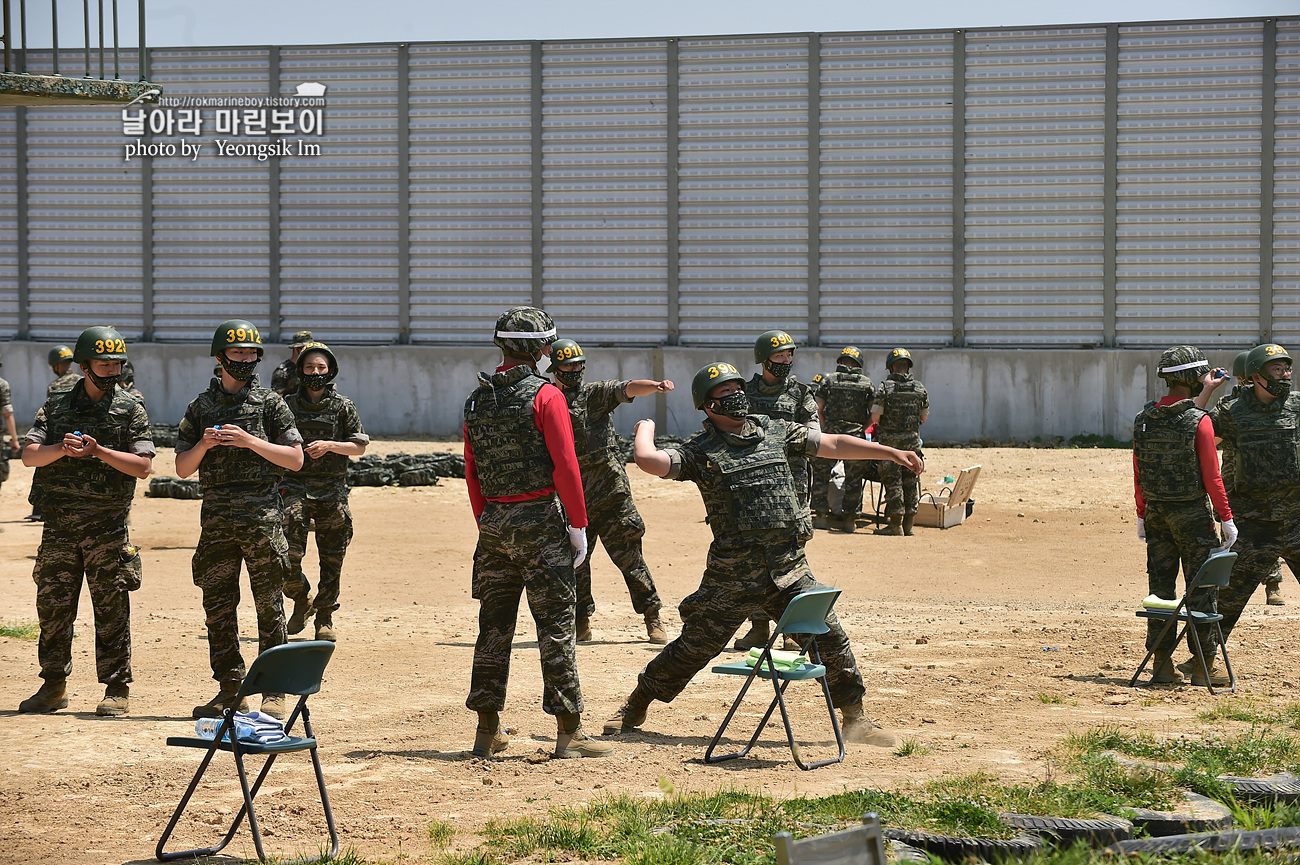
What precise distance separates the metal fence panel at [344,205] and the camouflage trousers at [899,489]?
14397 mm

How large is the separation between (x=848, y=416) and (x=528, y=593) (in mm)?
10668

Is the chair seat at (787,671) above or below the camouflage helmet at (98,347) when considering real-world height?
below

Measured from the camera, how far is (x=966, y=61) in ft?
85.4

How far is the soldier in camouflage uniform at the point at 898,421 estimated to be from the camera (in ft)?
55.3

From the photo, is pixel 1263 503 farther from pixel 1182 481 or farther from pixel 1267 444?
pixel 1182 481

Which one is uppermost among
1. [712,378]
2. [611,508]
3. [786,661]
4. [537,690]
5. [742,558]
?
[712,378]

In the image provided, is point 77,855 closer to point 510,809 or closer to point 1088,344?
point 510,809

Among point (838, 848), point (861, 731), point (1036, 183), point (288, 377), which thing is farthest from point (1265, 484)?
point (1036, 183)

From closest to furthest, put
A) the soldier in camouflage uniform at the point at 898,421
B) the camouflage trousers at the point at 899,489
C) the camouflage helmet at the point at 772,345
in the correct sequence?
the camouflage helmet at the point at 772,345 → the camouflage trousers at the point at 899,489 → the soldier in camouflage uniform at the point at 898,421

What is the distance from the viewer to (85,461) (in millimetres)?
7609

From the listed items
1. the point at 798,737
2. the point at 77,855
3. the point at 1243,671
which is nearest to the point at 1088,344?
the point at 1243,671

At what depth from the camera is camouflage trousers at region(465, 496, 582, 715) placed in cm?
670

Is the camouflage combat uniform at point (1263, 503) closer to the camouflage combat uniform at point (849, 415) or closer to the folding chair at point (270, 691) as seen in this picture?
the folding chair at point (270, 691)

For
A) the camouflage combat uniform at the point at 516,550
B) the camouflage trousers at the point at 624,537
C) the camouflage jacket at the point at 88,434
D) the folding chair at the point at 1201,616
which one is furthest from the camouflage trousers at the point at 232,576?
the folding chair at the point at 1201,616
